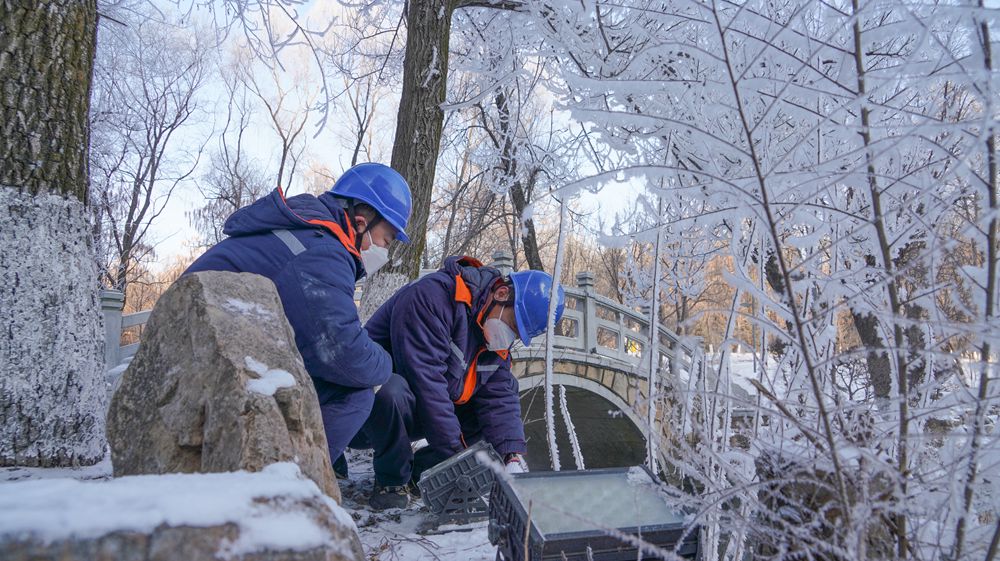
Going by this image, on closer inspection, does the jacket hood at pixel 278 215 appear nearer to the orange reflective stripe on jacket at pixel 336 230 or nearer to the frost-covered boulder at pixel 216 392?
the orange reflective stripe on jacket at pixel 336 230

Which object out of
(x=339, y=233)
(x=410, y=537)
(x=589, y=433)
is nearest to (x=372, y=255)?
(x=339, y=233)

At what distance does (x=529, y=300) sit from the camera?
305cm

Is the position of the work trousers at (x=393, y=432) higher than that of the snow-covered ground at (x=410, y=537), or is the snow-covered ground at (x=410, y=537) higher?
the work trousers at (x=393, y=432)

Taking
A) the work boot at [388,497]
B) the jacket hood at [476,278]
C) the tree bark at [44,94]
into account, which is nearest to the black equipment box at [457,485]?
the work boot at [388,497]

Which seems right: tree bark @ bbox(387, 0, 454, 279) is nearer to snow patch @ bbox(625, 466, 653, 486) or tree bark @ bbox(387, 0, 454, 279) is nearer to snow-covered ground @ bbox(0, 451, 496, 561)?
snow-covered ground @ bbox(0, 451, 496, 561)

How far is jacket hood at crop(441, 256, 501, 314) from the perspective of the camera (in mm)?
3107

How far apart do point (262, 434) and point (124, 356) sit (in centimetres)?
601

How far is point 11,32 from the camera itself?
97.3 inches

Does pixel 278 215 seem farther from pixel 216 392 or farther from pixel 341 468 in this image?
pixel 341 468

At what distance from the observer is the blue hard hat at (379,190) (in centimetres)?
259

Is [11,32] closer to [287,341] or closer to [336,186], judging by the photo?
[336,186]

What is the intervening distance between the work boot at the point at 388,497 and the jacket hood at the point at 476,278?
91 cm

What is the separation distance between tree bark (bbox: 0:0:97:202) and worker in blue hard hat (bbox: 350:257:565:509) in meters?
1.50

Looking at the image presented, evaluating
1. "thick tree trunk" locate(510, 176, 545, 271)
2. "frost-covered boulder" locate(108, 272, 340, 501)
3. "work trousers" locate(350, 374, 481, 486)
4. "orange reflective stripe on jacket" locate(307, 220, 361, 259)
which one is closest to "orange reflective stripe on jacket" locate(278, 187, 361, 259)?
"orange reflective stripe on jacket" locate(307, 220, 361, 259)
